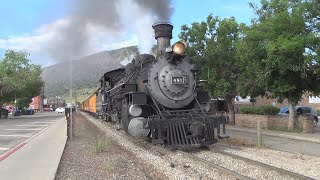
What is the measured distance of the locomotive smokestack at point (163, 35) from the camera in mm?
13329

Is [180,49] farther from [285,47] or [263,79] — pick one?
[263,79]

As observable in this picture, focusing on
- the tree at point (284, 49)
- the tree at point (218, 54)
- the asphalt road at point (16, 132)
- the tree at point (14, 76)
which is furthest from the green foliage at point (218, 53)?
the tree at point (14, 76)

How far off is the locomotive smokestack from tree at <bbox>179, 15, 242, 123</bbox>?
11.7m

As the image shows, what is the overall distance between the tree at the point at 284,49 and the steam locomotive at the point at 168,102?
19.7 ft

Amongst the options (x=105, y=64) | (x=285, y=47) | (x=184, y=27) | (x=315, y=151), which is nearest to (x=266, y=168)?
(x=315, y=151)

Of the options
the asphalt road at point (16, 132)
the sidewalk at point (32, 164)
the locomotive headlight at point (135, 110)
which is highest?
the locomotive headlight at point (135, 110)

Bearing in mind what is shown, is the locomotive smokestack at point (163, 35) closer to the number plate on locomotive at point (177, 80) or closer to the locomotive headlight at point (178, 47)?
the locomotive headlight at point (178, 47)

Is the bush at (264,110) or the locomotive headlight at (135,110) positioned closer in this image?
the locomotive headlight at (135,110)

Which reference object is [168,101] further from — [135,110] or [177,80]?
[135,110]

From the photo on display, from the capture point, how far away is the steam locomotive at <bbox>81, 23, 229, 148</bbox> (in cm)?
1224

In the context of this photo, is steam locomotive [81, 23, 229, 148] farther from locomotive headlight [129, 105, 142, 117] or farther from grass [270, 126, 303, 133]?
grass [270, 126, 303, 133]

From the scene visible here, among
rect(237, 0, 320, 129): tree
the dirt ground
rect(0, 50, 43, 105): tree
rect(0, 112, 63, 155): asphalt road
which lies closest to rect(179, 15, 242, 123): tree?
rect(237, 0, 320, 129): tree

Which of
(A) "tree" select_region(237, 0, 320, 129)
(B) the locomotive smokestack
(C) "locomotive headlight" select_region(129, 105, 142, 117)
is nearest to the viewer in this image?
(C) "locomotive headlight" select_region(129, 105, 142, 117)

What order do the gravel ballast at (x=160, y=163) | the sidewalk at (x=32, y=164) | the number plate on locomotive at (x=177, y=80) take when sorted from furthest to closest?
the number plate on locomotive at (x=177, y=80) → the gravel ballast at (x=160, y=163) → the sidewalk at (x=32, y=164)
